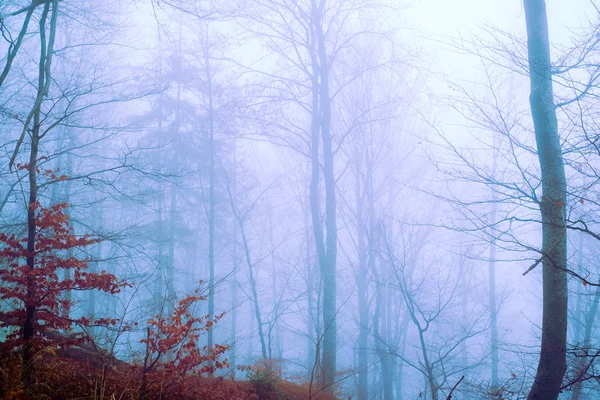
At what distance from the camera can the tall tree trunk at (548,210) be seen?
4.77m

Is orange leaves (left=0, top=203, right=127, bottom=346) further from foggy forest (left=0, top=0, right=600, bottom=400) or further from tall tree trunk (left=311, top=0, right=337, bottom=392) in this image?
tall tree trunk (left=311, top=0, right=337, bottom=392)

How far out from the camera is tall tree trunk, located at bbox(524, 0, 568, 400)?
4773 mm

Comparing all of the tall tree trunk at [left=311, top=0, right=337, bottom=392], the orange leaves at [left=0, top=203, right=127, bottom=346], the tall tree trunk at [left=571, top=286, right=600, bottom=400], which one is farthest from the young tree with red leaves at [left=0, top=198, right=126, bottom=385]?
the tall tree trunk at [left=311, top=0, right=337, bottom=392]

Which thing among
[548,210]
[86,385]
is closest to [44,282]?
[86,385]

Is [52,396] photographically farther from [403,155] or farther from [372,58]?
[403,155]

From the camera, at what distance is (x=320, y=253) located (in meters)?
10.1

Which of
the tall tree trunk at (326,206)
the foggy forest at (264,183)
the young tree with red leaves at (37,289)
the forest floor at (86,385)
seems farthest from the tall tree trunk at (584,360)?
the young tree with red leaves at (37,289)

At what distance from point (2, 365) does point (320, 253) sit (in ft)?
22.3

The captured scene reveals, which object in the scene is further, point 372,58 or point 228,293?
point 228,293

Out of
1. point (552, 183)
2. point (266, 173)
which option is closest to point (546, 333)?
point (552, 183)

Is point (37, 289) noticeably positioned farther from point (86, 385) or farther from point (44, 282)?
point (86, 385)

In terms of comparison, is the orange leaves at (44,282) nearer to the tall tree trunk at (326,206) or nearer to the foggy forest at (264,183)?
the foggy forest at (264,183)

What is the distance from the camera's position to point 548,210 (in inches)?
195

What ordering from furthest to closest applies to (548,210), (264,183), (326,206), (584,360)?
(264,183), (326,206), (584,360), (548,210)
